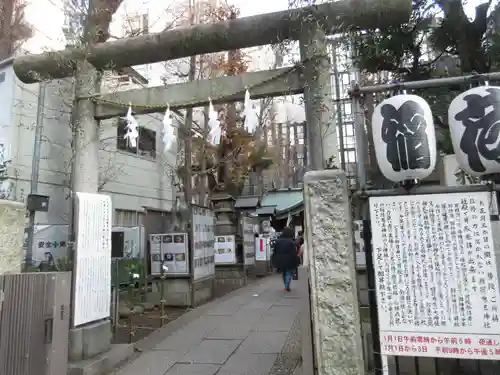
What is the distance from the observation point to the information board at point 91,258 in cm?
648

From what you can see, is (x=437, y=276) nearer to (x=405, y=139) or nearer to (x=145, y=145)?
(x=405, y=139)

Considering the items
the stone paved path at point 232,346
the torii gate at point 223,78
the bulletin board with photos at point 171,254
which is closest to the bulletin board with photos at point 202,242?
the bulletin board with photos at point 171,254

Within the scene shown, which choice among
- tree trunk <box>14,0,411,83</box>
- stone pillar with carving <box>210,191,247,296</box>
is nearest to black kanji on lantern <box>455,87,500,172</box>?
tree trunk <box>14,0,411,83</box>

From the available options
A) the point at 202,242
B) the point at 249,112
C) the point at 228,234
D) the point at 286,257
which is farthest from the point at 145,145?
the point at 249,112

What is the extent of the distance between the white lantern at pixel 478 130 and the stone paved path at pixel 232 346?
4085 millimetres

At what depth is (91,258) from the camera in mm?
6750

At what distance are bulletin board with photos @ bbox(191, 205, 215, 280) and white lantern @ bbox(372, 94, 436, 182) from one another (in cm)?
835

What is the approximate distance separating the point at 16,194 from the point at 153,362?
7.53 metres

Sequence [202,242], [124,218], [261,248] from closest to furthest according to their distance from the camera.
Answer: [202,242] → [124,218] → [261,248]

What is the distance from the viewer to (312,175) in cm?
467

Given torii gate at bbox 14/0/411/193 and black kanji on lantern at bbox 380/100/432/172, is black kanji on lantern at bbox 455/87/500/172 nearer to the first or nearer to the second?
black kanji on lantern at bbox 380/100/432/172

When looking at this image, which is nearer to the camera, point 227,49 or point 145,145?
point 227,49

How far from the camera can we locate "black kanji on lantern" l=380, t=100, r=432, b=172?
4.00 metres

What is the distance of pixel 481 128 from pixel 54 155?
12.6m
